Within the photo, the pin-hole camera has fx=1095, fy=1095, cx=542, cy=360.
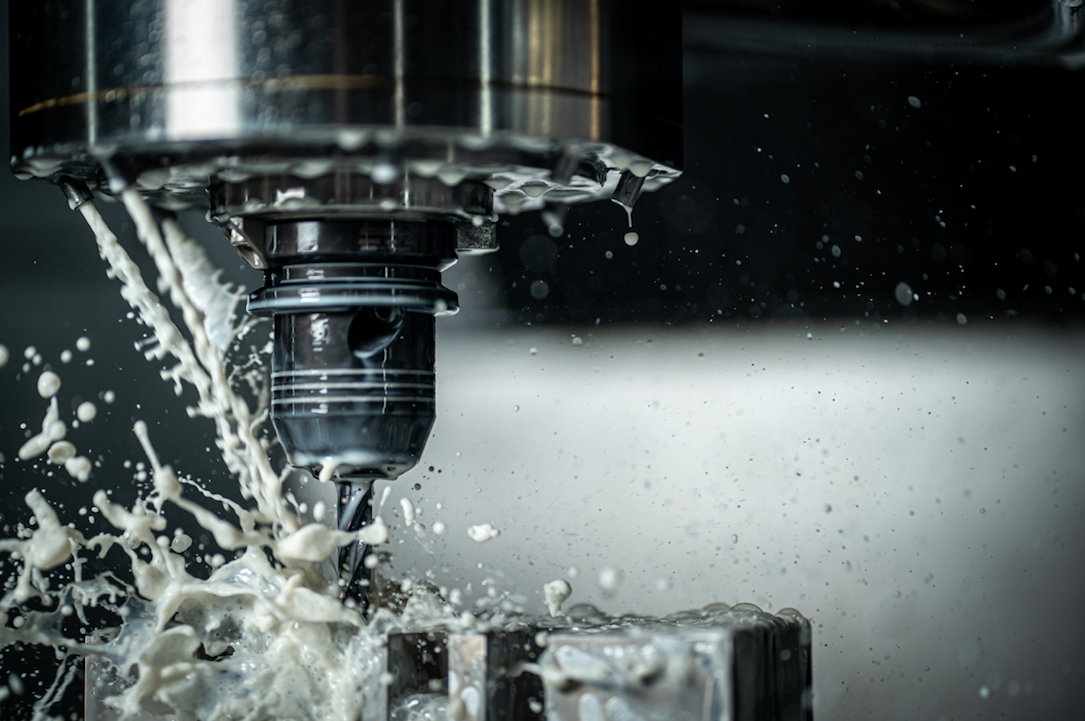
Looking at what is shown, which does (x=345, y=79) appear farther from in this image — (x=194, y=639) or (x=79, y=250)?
(x=79, y=250)

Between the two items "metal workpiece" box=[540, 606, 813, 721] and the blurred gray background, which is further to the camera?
the blurred gray background

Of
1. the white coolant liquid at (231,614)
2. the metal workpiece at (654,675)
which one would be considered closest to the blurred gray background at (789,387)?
the white coolant liquid at (231,614)

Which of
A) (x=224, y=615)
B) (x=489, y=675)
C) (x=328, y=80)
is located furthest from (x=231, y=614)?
(x=328, y=80)

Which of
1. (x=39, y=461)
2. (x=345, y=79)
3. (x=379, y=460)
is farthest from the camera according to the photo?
(x=39, y=461)

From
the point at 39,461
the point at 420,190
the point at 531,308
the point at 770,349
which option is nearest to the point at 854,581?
the point at 770,349

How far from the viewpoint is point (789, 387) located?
2.32 ft

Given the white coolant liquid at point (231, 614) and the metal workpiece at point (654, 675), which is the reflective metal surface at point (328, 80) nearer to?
the white coolant liquid at point (231, 614)

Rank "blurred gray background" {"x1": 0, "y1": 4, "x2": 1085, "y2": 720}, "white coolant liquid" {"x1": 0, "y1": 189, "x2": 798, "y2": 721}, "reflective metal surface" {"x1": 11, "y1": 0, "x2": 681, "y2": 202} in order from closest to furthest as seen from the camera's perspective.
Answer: "reflective metal surface" {"x1": 11, "y1": 0, "x2": 681, "y2": 202}
"white coolant liquid" {"x1": 0, "y1": 189, "x2": 798, "y2": 721}
"blurred gray background" {"x1": 0, "y1": 4, "x2": 1085, "y2": 720}

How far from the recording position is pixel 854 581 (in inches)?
27.3

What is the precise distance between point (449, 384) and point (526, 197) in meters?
0.25

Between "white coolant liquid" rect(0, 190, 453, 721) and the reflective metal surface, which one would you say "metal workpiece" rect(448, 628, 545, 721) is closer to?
"white coolant liquid" rect(0, 190, 453, 721)

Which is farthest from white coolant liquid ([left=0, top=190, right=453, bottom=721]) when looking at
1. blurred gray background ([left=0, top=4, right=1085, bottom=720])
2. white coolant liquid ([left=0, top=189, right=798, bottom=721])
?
blurred gray background ([left=0, top=4, right=1085, bottom=720])

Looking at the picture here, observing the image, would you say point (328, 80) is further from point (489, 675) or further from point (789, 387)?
point (789, 387)

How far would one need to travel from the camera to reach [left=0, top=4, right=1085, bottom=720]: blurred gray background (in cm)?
65
